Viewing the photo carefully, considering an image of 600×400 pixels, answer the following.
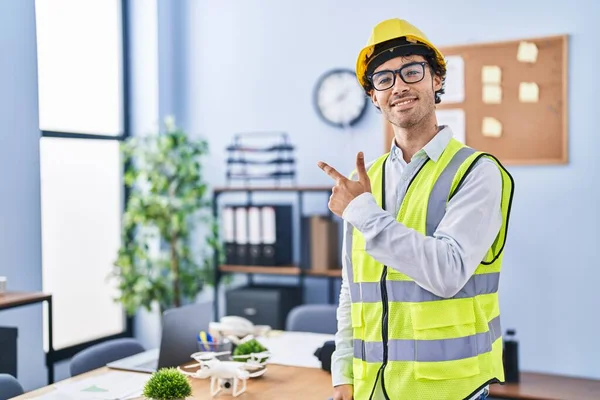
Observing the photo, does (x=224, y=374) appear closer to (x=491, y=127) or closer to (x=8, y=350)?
(x=8, y=350)

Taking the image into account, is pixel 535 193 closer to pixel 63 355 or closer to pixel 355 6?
pixel 355 6

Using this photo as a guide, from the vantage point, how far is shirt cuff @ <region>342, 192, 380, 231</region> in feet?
5.35

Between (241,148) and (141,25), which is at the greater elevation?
(141,25)

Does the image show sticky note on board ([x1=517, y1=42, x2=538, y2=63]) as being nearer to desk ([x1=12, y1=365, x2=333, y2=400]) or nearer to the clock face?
the clock face

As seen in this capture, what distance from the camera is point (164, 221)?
4.38 metres

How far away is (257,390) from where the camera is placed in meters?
2.30

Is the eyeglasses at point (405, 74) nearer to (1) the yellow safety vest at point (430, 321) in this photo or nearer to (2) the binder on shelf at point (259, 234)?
(1) the yellow safety vest at point (430, 321)

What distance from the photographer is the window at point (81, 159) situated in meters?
4.32

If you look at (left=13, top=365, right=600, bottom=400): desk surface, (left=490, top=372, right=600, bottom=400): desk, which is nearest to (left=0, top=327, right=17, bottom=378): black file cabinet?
(left=13, top=365, right=600, bottom=400): desk surface

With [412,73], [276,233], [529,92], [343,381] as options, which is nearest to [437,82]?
[412,73]

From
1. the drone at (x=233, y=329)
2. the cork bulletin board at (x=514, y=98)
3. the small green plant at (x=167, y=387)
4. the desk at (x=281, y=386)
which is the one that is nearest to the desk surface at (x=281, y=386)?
the desk at (x=281, y=386)

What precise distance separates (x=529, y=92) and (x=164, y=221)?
2.29 m

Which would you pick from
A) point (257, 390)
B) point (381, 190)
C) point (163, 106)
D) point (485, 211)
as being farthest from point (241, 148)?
point (485, 211)

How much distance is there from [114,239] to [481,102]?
2602 millimetres
